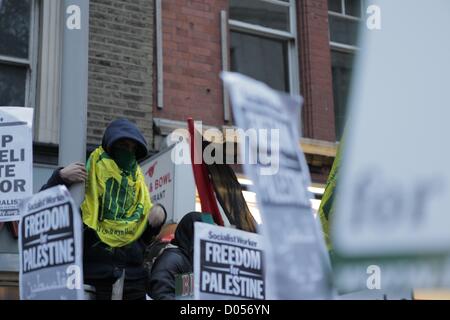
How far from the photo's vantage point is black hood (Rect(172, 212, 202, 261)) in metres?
5.33

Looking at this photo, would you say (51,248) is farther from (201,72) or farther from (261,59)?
(261,59)

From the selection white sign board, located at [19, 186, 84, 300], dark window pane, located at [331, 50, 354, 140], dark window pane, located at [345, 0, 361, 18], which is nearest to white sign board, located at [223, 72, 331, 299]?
white sign board, located at [19, 186, 84, 300]

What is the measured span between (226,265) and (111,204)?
2.59 ft

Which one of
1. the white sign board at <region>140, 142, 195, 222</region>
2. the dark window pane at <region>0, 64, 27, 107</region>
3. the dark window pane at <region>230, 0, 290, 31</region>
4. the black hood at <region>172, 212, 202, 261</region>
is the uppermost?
the dark window pane at <region>230, 0, 290, 31</region>

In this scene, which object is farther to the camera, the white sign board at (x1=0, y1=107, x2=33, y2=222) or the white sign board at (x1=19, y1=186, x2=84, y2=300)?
the white sign board at (x1=0, y1=107, x2=33, y2=222)

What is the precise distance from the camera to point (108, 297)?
4.80m

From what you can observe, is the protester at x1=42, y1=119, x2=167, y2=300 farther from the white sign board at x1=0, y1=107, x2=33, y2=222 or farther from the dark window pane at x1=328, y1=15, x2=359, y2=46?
the dark window pane at x1=328, y1=15, x2=359, y2=46

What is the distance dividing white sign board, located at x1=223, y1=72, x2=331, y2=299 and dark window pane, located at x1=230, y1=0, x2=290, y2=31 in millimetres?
6644

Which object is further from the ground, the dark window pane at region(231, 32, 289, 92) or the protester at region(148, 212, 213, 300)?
the dark window pane at region(231, 32, 289, 92)

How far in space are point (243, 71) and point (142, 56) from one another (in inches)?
59.3

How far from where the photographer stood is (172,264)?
512 cm

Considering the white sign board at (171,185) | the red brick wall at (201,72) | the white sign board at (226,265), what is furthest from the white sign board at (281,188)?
the red brick wall at (201,72)

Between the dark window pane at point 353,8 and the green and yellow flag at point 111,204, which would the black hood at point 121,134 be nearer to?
the green and yellow flag at point 111,204
